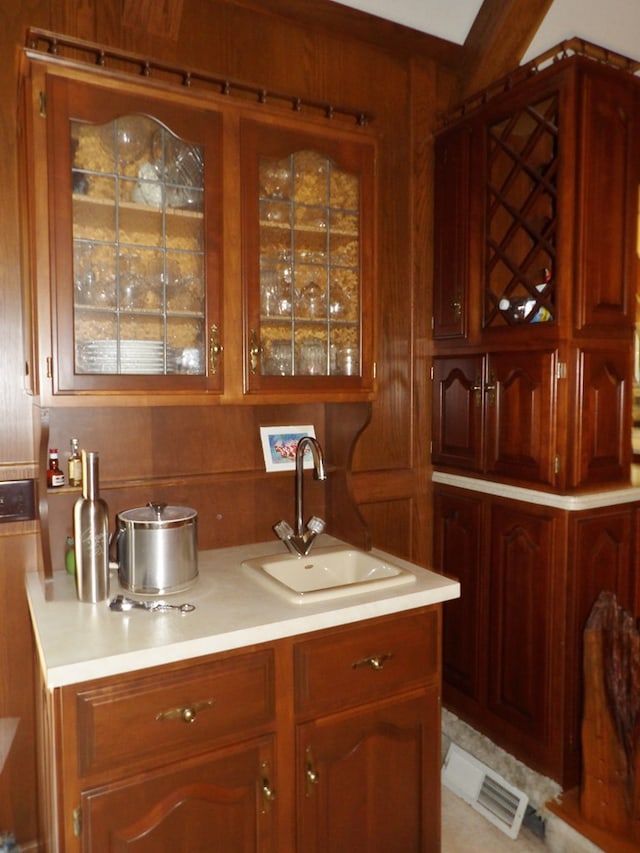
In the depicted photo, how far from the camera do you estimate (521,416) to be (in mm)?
2037

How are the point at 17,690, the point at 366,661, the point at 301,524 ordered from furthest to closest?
the point at 301,524, the point at 17,690, the point at 366,661

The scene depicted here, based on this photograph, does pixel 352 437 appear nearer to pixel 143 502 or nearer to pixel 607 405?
pixel 143 502

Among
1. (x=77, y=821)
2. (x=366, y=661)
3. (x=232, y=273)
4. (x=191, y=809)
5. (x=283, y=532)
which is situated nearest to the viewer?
(x=77, y=821)

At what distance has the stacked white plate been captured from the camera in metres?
1.48

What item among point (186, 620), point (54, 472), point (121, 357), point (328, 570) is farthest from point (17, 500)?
point (328, 570)

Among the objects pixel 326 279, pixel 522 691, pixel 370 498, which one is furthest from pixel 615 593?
pixel 326 279

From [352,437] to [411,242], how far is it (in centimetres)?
81

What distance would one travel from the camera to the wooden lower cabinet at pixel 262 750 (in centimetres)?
123

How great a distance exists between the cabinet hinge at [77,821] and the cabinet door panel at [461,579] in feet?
4.70

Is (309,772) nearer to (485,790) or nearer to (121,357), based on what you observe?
(485,790)

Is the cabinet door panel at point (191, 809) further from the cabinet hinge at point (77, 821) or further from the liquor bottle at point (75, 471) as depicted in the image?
the liquor bottle at point (75, 471)

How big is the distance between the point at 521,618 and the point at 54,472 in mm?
1505

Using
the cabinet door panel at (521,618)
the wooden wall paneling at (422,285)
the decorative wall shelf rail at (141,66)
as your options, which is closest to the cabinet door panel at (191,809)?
the cabinet door panel at (521,618)

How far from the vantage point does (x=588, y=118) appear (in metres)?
1.82
